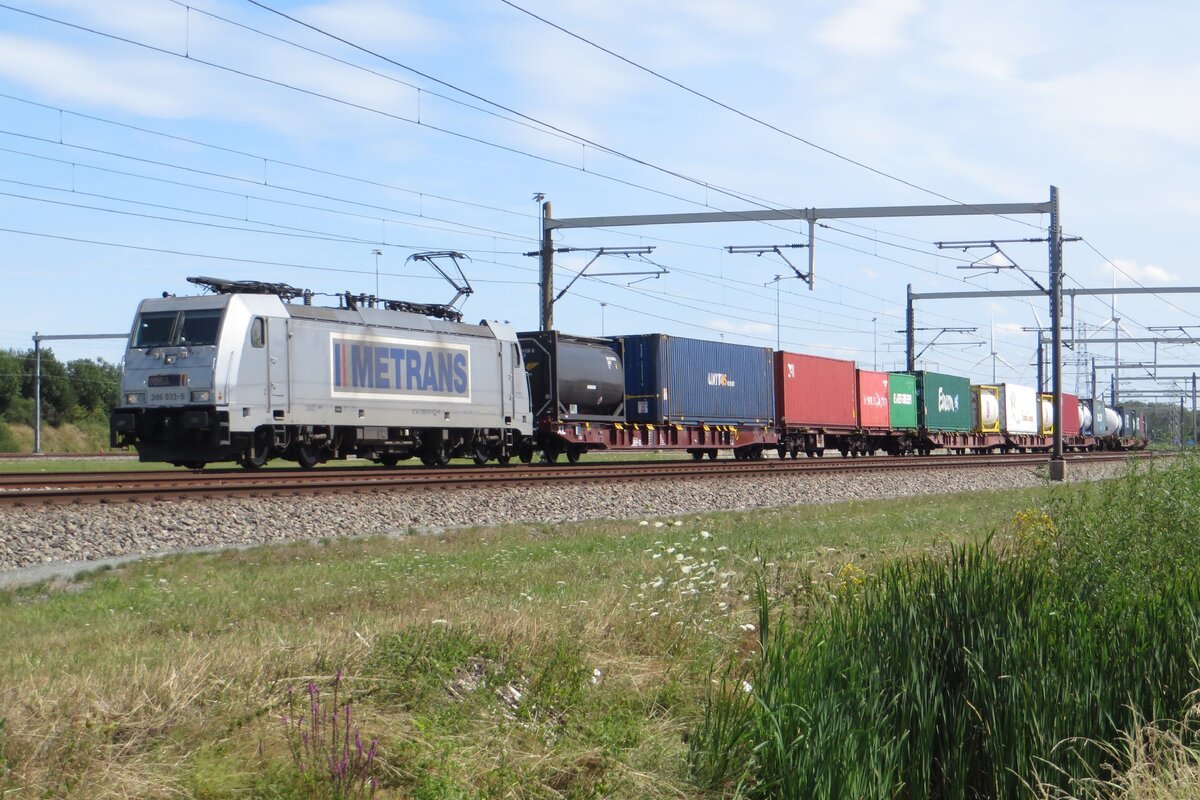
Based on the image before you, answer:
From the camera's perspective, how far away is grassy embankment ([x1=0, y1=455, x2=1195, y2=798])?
5.42 meters

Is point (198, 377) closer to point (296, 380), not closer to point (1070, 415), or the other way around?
point (296, 380)

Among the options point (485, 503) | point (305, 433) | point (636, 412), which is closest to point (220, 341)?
point (305, 433)

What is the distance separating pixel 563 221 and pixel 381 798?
25559mm

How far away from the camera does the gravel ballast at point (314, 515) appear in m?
13.6

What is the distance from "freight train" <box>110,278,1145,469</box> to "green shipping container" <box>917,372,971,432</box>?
5641mm

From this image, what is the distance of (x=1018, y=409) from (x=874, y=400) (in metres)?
18.3

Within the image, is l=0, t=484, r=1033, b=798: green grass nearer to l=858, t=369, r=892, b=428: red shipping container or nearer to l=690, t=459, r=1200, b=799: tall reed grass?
l=690, t=459, r=1200, b=799: tall reed grass

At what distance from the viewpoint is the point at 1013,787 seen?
22.7 ft

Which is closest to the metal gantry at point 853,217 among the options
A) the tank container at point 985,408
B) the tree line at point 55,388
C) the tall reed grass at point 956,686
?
the tall reed grass at point 956,686

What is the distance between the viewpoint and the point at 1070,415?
64.2 m

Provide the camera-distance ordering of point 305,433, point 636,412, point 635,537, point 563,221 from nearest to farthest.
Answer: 1. point 635,537
2. point 305,433
3. point 563,221
4. point 636,412

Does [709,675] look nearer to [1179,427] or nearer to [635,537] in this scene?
[635,537]

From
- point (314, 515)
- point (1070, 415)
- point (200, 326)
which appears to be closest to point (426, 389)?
point (200, 326)

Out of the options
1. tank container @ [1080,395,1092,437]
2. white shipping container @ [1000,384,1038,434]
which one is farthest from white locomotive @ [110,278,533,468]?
tank container @ [1080,395,1092,437]
